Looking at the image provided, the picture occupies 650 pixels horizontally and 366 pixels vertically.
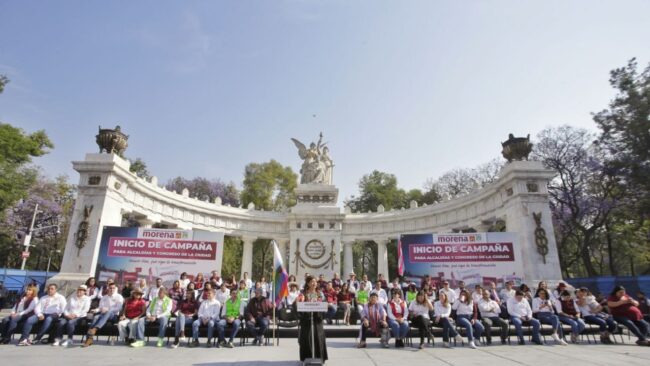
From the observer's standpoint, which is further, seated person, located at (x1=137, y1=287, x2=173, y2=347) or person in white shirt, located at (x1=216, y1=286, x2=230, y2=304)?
person in white shirt, located at (x1=216, y1=286, x2=230, y2=304)

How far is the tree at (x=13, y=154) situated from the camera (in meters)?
24.0

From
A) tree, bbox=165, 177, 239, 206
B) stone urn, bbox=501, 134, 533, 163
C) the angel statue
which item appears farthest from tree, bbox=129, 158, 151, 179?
stone urn, bbox=501, 134, 533, 163

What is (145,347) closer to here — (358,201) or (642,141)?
(642,141)

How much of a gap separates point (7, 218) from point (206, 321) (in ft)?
114

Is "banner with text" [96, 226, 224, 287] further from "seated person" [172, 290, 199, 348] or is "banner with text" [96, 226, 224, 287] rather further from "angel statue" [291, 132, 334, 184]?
"angel statue" [291, 132, 334, 184]

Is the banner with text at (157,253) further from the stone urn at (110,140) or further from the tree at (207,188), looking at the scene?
the tree at (207,188)

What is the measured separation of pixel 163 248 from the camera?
16.4m

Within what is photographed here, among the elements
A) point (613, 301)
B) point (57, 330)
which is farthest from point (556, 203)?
point (57, 330)

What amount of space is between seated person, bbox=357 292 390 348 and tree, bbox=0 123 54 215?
27.2 meters

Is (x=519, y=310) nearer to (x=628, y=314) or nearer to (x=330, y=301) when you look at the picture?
(x=628, y=314)

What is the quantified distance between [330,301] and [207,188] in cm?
3777

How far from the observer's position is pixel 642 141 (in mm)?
22656

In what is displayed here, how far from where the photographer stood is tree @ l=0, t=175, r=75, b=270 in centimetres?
3384

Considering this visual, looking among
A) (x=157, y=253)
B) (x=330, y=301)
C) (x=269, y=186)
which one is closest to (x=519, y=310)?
(x=330, y=301)
